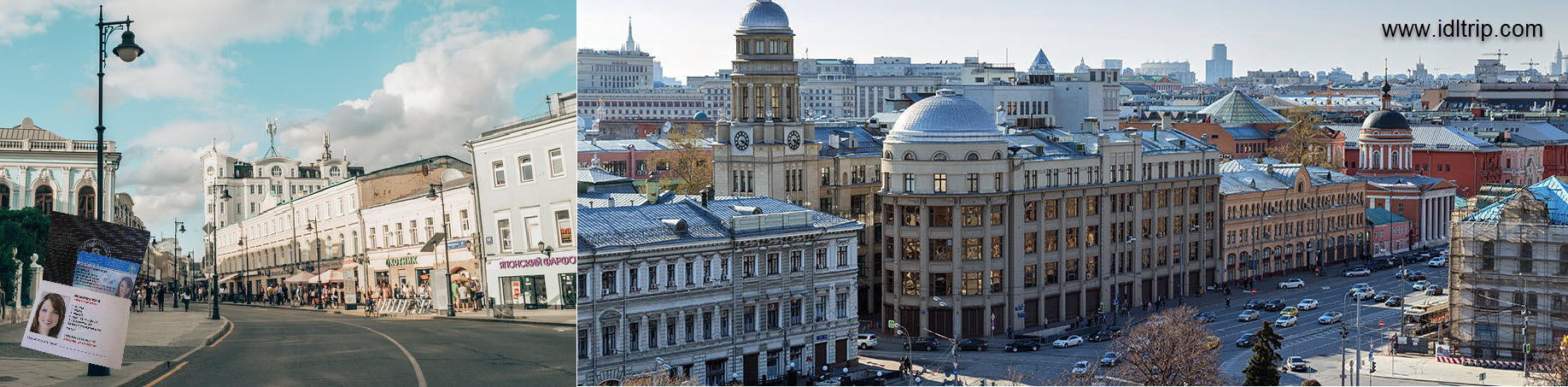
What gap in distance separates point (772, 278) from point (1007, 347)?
7.67 metres

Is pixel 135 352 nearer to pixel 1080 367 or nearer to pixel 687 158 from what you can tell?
pixel 1080 367

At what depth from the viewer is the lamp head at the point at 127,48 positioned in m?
10.3

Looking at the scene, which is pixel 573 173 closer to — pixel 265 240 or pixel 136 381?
pixel 265 240

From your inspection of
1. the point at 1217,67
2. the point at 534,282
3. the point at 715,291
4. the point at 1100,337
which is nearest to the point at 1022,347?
the point at 1100,337

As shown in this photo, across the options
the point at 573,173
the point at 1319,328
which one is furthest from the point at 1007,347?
the point at 573,173

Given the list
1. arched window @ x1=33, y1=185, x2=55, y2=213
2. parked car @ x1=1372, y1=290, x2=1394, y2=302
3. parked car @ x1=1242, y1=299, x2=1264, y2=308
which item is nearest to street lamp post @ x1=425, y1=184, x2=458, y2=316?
arched window @ x1=33, y1=185, x2=55, y2=213

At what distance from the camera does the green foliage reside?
1023 cm

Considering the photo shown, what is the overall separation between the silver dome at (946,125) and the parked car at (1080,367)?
253 inches

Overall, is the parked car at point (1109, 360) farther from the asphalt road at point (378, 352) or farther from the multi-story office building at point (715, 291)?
the asphalt road at point (378, 352)

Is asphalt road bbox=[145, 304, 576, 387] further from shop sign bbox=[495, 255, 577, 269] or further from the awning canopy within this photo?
shop sign bbox=[495, 255, 577, 269]

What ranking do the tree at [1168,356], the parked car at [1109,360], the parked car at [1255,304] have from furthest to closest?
the parked car at [1255,304] < the parked car at [1109,360] < the tree at [1168,356]

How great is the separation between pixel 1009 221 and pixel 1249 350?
5894 mm

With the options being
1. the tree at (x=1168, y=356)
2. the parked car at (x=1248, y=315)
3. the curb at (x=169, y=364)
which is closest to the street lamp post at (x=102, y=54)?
the curb at (x=169, y=364)

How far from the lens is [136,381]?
34.0 ft
